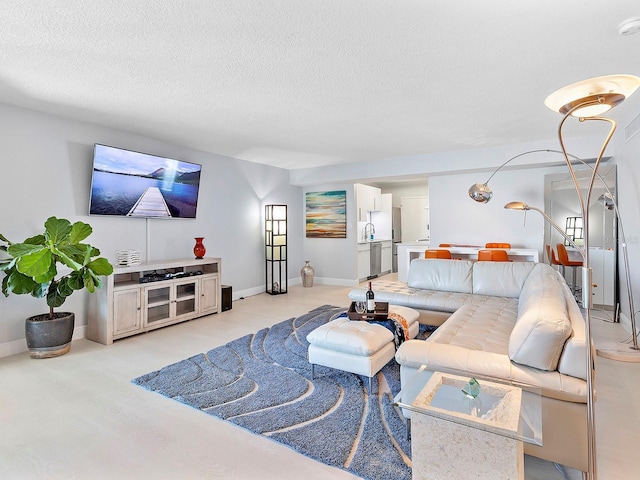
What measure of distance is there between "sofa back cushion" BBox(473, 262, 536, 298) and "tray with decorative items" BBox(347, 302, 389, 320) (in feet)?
4.63

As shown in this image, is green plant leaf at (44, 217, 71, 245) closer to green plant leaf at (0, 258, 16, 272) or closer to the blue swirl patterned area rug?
green plant leaf at (0, 258, 16, 272)

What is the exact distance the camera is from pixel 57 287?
3393mm

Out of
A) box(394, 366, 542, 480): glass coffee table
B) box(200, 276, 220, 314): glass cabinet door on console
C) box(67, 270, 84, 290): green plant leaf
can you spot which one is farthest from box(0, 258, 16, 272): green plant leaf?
box(394, 366, 542, 480): glass coffee table

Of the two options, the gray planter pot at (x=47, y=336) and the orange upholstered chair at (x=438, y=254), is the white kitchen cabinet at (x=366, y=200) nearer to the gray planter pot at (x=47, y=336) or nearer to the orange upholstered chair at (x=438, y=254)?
the orange upholstered chair at (x=438, y=254)

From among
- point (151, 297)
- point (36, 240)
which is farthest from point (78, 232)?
point (151, 297)

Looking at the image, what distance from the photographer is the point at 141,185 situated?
443 centimetres

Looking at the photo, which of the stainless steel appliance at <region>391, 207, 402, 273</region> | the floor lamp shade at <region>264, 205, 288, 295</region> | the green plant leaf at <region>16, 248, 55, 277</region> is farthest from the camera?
the stainless steel appliance at <region>391, 207, 402, 273</region>

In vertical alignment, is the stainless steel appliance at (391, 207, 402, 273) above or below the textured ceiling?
below

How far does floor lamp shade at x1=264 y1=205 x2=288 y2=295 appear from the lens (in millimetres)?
6625

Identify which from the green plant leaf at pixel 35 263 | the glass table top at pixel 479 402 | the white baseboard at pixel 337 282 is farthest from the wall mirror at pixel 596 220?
the green plant leaf at pixel 35 263

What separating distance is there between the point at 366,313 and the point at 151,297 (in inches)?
105

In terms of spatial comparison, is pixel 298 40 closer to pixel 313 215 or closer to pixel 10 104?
pixel 10 104

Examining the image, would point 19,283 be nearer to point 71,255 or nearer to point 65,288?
point 65,288

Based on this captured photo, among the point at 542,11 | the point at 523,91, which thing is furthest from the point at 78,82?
the point at 523,91
